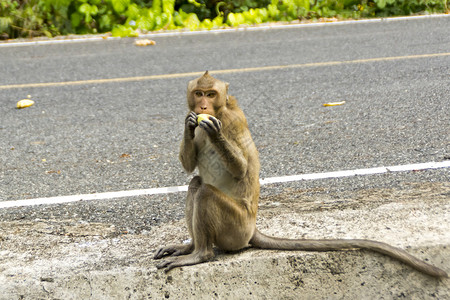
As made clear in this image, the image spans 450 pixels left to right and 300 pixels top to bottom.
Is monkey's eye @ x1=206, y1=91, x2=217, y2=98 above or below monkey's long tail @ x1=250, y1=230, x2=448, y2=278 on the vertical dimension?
above

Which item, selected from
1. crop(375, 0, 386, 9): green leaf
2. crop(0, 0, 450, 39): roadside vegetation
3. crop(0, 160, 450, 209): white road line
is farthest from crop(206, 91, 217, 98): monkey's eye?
crop(375, 0, 386, 9): green leaf

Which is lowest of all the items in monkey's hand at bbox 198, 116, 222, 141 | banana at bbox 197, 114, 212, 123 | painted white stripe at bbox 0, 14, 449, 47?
painted white stripe at bbox 0, 14, 449, 47

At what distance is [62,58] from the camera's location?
360 inches

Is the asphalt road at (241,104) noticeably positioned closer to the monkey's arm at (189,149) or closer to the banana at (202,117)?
the monkey's arm at (189,149)

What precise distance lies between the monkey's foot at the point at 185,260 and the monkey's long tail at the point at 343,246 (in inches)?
11.3

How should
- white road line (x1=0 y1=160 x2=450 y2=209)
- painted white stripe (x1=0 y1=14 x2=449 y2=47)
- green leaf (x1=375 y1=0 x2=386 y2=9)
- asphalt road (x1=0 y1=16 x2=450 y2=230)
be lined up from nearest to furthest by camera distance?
white road line (x1=0 y1=160 x2=450 y2=209) < asphalt road (x1=0 y1=16 x2=450 y2=230) < painted white stripe (x1=0 y1=14 x2=449 y2=47) < green leaf (x1=375 y1=0 x2=386 y2=9)

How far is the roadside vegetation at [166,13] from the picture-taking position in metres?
10.7

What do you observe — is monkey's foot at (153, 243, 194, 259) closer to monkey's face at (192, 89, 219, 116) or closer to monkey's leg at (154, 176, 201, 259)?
monkey's leg at (154, 176, 201, 259)

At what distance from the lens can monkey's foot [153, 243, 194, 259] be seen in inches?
124

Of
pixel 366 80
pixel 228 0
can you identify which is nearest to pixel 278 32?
pixel 228 0

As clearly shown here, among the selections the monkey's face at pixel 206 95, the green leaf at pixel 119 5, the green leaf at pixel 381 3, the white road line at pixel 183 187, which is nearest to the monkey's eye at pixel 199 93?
the monkey's face at pixel 206 95

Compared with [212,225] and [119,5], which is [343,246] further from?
[119,5]

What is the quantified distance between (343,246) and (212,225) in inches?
26.0

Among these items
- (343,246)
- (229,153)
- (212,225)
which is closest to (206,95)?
(229,153)
